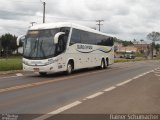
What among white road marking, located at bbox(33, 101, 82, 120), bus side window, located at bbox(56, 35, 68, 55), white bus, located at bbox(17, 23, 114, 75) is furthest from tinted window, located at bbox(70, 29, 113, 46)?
white road marking, located at bbox(33, 101, 82, 120)


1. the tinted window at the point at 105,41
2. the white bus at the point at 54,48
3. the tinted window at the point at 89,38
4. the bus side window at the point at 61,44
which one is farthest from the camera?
the tinted window at the point at 105,41

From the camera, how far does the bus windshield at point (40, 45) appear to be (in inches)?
950

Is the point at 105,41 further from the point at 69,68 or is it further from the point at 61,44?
the point at 61,44

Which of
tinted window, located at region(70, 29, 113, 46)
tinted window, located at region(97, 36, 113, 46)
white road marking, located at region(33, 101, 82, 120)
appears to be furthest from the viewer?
tinted window, located at region(97, 36, 113, 46)

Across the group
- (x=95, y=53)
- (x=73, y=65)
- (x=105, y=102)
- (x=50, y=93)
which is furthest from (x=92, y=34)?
(x=105, y=102)

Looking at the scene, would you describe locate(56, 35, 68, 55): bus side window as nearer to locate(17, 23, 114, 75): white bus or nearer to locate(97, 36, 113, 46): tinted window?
locate(17, 23, 114, 75): white bus

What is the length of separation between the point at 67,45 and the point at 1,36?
9861cm

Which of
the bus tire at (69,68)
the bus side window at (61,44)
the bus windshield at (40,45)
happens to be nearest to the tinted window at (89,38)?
the bus side window at (61,44)

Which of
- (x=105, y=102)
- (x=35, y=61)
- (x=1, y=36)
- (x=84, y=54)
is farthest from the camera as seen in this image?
(x=1, y=36)

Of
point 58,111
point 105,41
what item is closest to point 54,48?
point 105,41

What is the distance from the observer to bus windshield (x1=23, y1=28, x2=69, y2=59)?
24.1 metres

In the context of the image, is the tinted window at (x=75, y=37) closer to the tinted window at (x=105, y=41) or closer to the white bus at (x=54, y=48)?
the white bus at (x=54, y=48)

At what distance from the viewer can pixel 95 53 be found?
109 feet

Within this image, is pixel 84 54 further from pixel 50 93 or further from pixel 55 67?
pixel 50 93
